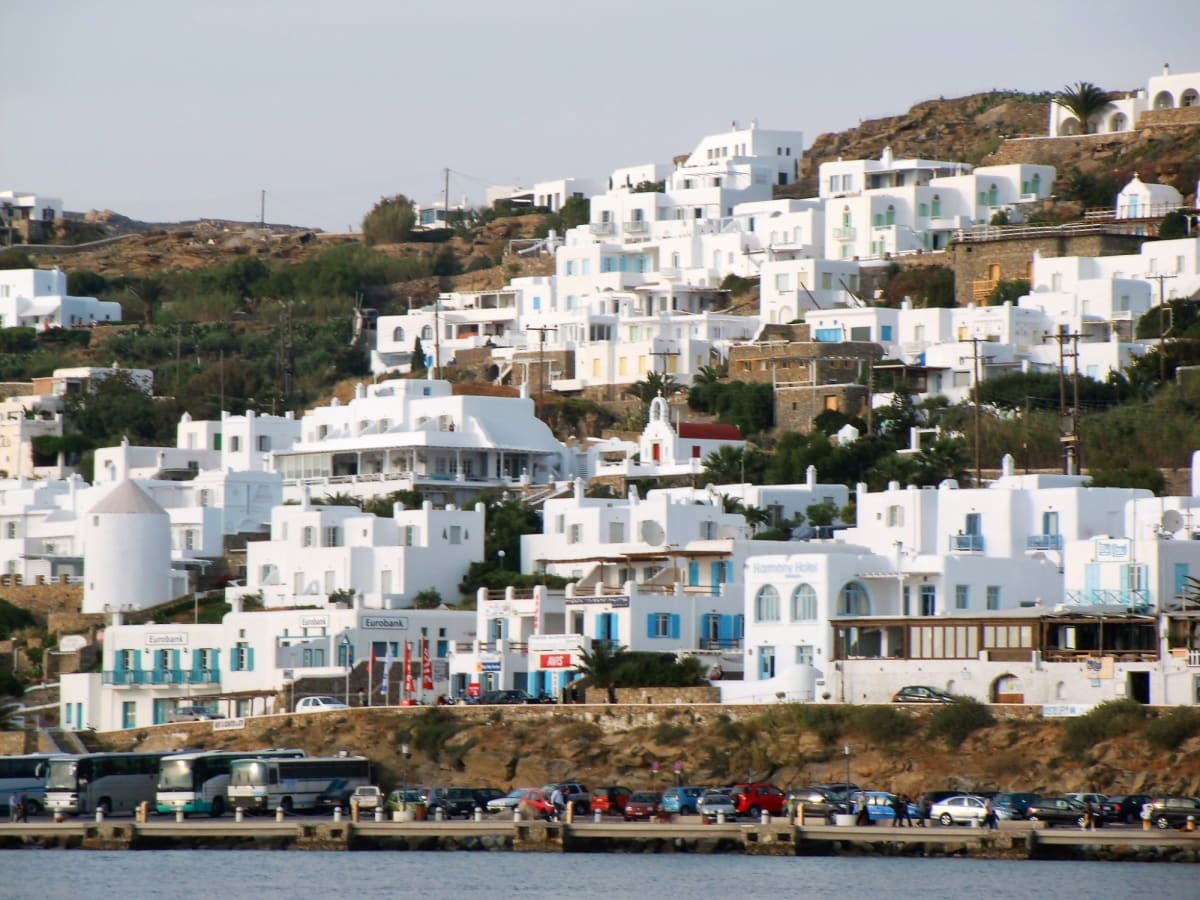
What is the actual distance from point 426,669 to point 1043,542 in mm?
18005

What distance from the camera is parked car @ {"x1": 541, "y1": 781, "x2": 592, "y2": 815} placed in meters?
67.7

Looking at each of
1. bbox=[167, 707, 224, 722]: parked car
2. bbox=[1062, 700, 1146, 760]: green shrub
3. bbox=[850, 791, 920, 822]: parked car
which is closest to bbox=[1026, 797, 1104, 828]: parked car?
bbox=[850, 791, 920, 822]: parked car

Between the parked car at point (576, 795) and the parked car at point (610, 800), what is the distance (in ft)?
0.88

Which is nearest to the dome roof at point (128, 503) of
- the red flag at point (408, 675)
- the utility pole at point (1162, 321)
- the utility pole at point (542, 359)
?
the red flag at point (408, 675)

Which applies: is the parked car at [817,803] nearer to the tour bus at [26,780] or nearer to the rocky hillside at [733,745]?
the rocky hillside at [733,745]

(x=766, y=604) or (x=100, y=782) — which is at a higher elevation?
(x=766, y=604)

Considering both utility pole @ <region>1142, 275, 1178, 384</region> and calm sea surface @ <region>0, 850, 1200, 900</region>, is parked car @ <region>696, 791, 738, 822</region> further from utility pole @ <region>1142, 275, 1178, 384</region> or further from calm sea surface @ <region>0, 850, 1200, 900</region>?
utility pole @ <region>1142, 275, 1178, 384</region>

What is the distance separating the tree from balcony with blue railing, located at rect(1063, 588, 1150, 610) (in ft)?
312

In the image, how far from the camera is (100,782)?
2827 inches

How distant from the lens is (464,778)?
74688 mm

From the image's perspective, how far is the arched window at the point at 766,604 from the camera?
75.9m

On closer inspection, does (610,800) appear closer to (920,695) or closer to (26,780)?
(920,695)

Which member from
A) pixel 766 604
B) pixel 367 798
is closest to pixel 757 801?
pixel 367 798

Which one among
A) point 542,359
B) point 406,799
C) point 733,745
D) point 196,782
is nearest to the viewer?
point 406,799
